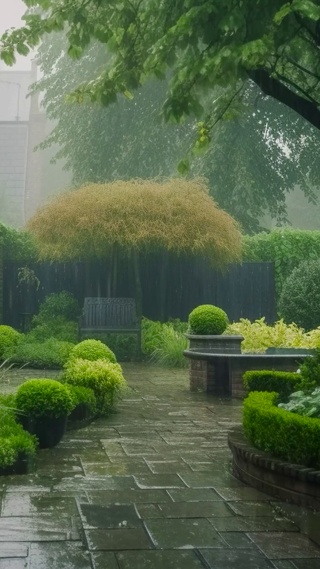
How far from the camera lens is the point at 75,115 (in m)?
28.4

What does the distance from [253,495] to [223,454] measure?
4.91ft

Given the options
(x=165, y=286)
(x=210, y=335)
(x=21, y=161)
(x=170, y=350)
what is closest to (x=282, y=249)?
(x=165, y=286)

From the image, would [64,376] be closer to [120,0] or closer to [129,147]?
[120,0]

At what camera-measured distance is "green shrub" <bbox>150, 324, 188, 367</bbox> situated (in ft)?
51.3

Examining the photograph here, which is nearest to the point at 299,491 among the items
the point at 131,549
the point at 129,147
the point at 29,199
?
the point at 131,549

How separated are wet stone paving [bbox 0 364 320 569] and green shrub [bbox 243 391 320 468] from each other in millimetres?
335

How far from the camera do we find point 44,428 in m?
7.14

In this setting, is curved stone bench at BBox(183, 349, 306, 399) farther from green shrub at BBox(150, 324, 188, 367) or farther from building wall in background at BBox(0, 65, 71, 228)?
building wall in background at BBox(0, 65, 71, 228)

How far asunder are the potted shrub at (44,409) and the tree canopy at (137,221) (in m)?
9.83

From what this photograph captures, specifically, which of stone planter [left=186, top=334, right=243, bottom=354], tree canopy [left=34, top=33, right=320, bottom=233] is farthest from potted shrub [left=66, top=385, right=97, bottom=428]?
tree canopy [left=34, top=33, right=320, bottom=233]

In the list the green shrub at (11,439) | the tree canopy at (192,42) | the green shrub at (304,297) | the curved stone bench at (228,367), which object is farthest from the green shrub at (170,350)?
the green shrub at (11,439)

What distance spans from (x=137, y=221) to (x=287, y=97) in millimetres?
10855

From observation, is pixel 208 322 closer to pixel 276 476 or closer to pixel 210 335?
pixel 210 335

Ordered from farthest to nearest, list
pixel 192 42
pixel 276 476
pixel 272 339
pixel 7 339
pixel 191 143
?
pixel 191 143, pixel 7 339, pixel 272 339, pixel 192 42, pixel 276 476
